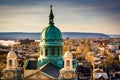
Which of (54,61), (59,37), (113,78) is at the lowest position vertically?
(113,78)

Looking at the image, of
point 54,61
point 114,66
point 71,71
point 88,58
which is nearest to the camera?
point 71,71

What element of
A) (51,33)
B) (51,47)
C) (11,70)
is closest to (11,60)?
(11,70)

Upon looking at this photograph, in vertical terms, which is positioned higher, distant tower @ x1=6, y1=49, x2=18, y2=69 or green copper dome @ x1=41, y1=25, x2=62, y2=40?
green copper dome @ x1=41, y1=25, x2=62, y2=40

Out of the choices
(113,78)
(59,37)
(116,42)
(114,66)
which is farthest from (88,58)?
(59,37)

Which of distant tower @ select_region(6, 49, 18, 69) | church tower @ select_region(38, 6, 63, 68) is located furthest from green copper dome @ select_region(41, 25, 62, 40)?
distant tower @ select_region(6, 49, 18, 69)

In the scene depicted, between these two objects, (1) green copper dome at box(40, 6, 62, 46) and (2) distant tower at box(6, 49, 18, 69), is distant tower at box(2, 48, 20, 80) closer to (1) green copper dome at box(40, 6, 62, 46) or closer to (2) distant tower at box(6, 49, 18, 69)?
(2) distant tower at box(6, 49, 18, 69)

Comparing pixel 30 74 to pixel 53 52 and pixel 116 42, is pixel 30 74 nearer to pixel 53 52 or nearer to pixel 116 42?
pixel 53 52

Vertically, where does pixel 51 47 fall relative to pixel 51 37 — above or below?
below

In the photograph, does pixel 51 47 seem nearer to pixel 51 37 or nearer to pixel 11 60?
pixel 51 37
